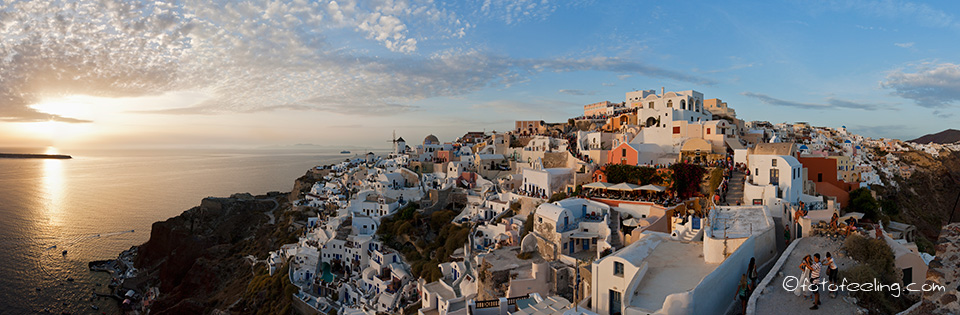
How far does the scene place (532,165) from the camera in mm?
32094

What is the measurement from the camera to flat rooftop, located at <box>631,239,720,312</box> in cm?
858

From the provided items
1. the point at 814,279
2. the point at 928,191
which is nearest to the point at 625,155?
the point at 814,279

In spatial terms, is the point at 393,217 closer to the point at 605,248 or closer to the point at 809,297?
the point at 605,248

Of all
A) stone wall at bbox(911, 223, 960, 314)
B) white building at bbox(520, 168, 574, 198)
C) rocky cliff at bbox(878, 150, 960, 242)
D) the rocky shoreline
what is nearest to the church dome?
the rocky shoreline

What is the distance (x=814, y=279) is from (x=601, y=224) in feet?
36.7

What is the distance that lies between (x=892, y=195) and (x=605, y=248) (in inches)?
1299

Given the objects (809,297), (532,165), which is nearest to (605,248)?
(809,297)

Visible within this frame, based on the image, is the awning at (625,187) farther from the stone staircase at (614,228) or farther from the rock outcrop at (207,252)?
the rock outcrop at (207,252)

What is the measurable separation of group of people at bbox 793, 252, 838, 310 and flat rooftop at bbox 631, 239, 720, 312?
6.48 feet

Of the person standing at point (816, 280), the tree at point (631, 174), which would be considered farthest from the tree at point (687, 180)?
the person standing at point (816, 280)

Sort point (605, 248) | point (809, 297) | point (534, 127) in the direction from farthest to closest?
point (534, 127), point (605, 248), point (809, 297)

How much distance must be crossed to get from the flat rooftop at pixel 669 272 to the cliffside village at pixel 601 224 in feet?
0.13

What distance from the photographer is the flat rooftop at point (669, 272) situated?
8.58m

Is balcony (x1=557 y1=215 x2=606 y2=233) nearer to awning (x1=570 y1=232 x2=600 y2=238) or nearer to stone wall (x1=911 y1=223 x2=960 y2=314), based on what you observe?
awning (x1=570 y1=232 x2=600 y2=238)
